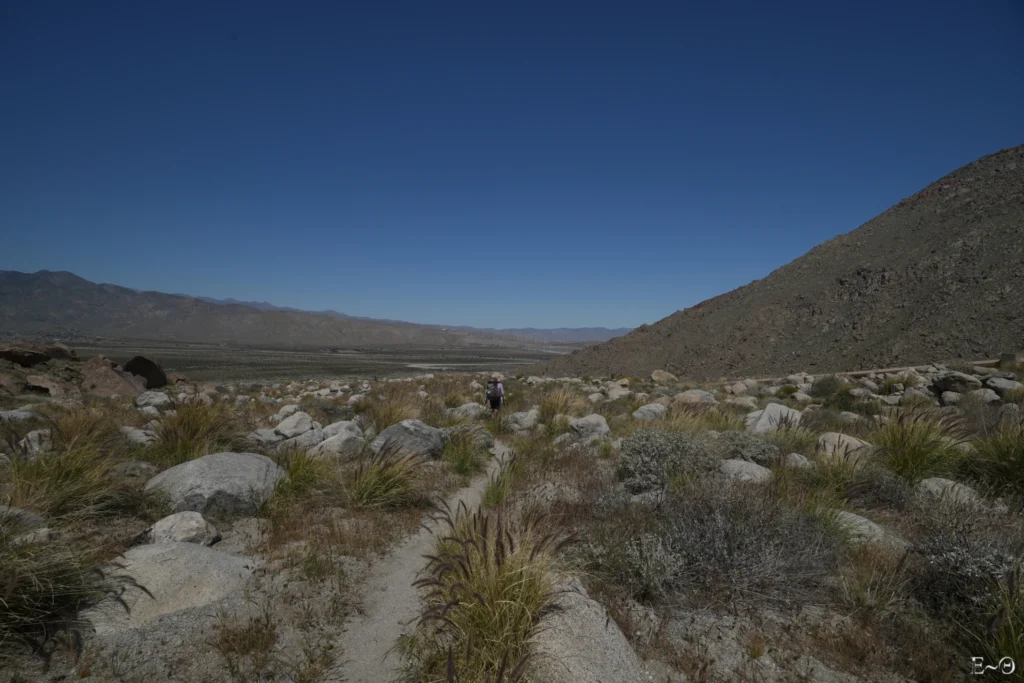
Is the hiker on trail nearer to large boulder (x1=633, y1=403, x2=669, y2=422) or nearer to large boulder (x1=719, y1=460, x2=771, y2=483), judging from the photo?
large boulder (x1=633, y1=403, x2=669, y2=422)

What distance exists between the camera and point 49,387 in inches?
677

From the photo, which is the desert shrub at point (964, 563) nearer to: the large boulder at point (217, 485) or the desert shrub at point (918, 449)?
the desert shrub at point (918, 449)

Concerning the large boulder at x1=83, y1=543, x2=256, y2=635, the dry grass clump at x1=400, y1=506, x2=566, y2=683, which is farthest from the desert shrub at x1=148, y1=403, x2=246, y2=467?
the dry grass clump at x1=400, y1=506, x2=566, y2=683

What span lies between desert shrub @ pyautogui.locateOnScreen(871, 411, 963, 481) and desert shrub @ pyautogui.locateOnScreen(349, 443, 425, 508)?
610 cm

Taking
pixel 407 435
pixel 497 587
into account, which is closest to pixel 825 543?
pixel 497 587

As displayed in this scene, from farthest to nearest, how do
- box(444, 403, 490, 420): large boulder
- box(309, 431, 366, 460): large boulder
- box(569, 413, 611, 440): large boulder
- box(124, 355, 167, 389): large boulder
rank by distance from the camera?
1. box(124, 355, 167, 389): large boulder
2. box(444, 403, 490, 420): large boulder
3. box(569, 413, 611, 440): large boulder
4. box(309, 431, 366, 460): large boulder

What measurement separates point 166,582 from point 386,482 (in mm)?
2446

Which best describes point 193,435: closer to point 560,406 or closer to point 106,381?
point 560,406

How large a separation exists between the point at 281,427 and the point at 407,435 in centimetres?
268

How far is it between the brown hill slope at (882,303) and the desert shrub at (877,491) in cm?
2252

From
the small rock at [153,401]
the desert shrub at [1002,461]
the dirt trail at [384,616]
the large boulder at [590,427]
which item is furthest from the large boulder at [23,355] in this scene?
the desert shrub at [1002,461]

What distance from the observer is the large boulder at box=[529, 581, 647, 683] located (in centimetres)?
272

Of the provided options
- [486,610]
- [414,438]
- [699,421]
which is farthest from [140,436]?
[699,421]

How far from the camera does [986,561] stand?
3.21 m
